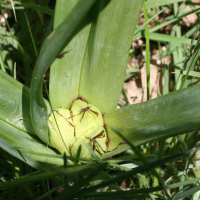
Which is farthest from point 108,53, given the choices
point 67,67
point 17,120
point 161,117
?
point 17,120

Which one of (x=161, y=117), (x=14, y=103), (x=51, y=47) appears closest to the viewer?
(x=51, y=47)

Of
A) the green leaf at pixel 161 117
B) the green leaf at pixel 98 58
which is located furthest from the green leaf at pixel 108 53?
the green leaf at pixel 161 117

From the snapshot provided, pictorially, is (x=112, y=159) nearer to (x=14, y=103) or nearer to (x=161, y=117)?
(x=161, y=117)

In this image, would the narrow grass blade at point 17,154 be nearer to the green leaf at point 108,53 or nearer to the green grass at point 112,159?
the green grass at point 112,159

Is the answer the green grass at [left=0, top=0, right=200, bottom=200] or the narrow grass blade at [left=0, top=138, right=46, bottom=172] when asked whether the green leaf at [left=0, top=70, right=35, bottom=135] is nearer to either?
the green grass at [left=0, top=0, right=200, bottom=200]

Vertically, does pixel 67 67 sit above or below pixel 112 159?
above

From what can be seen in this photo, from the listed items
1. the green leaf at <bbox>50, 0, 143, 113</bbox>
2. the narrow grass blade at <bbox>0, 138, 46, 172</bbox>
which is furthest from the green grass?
the green leaf at <bbox>50, 0, 143, 113</bbox>

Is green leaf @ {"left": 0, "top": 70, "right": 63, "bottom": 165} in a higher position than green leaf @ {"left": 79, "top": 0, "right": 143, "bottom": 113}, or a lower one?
lower
